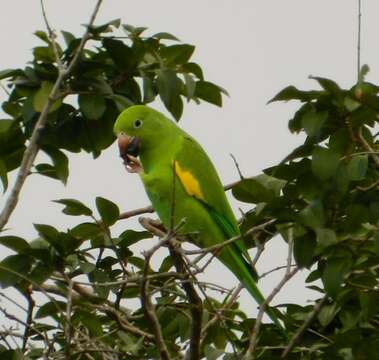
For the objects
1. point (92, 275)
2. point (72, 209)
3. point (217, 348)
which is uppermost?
point (72, 209)

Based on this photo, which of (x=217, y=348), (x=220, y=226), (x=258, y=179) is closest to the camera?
(x=258, y=179)

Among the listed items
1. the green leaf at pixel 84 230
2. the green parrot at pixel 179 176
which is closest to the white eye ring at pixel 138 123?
the green parrot at pixel 179 176

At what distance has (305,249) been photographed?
10.5 ft

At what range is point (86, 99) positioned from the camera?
3797 millimetres

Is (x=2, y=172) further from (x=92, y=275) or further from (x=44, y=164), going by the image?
(x=92, y=275)

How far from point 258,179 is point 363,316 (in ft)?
1.97

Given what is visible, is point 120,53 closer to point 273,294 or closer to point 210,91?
point 210,91

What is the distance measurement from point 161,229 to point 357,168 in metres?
1.00

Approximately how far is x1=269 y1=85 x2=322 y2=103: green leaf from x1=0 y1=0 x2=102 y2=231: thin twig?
0.73 meters

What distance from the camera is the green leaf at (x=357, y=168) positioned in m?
3.12

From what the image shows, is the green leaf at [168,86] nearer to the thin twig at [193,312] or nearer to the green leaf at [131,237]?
the green leaf at [131,237]

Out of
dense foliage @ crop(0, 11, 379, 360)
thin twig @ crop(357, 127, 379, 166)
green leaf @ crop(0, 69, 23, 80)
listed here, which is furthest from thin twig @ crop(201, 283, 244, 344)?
green leaf @ crop(0, 69, 23, 80)

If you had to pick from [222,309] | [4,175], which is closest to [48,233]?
[4,175]

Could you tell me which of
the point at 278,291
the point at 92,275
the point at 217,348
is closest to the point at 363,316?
the point at 278,291
